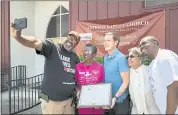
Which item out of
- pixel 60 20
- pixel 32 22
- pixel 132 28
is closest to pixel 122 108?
pixel 132 28

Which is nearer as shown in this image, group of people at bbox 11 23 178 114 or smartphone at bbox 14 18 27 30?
smartphone at bbox 14 18 27 30

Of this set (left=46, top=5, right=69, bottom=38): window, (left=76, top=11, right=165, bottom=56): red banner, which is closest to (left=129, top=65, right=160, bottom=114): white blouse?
(left=76, top=11, right=165, bottom=56): red banner

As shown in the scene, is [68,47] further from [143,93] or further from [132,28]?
[132,28]

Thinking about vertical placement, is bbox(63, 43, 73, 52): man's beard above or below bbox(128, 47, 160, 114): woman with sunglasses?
above

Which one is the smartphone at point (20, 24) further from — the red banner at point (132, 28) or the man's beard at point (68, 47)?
the red banner at point (132, 28)

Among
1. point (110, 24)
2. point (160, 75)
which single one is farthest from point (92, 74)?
point (110, 24)

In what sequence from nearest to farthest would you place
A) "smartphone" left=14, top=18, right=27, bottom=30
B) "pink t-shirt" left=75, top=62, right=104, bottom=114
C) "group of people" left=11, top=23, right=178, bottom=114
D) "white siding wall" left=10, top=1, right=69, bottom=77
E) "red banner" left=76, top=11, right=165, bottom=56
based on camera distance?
"smartphone" left=14, top=18, right=27, bottom=30
"group of people" left=11, top=23, right=178, bottom=114
"pink t-shirt" left=75, top=62, right=104, bottom=114
"red banner" left=76, top=11, right=165, bottom=56
"white siding wall" left=10, top=1, right=69, bottom=77

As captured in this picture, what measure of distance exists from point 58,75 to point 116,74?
20 centimetres

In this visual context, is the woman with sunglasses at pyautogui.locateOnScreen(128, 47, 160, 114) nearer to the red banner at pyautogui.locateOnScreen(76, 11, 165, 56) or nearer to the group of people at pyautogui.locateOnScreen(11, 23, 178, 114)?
the group of people at pyautogui.locateOnScreen(11, 23, 178, 114)

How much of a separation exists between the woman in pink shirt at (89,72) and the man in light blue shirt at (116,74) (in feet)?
0.08

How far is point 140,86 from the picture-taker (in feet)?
2.44

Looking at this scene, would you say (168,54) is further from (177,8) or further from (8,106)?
(8,106)

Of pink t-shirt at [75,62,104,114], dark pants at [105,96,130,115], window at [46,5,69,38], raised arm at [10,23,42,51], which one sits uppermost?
window at [46,5,69,38]

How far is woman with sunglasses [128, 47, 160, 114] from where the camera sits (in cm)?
74
